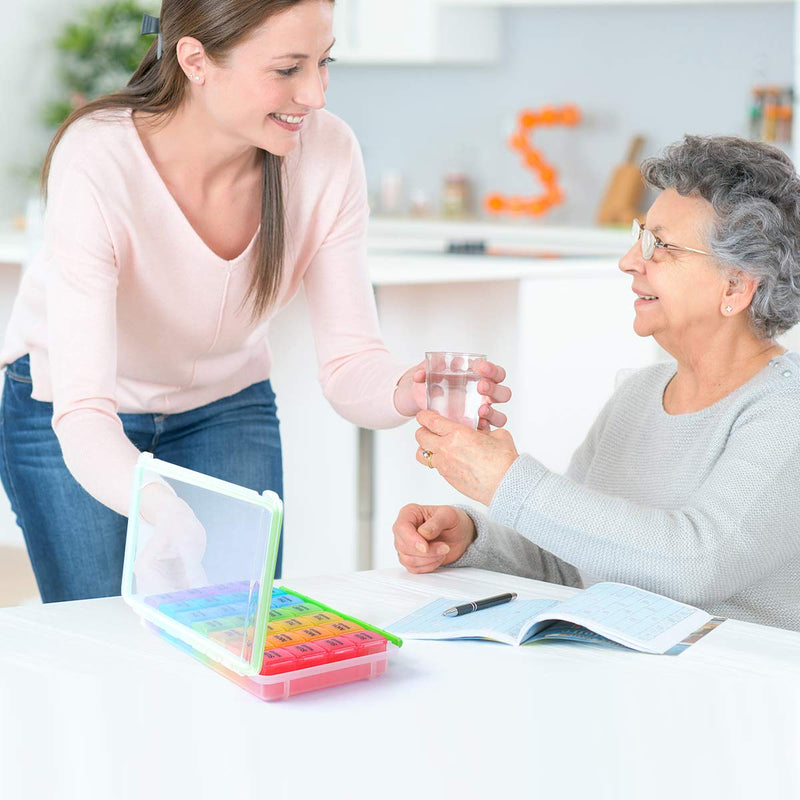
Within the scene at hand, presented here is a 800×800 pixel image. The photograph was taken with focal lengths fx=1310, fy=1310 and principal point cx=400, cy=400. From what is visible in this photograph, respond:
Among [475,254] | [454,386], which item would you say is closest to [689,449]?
[454,386]

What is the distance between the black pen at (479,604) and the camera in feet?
4.63

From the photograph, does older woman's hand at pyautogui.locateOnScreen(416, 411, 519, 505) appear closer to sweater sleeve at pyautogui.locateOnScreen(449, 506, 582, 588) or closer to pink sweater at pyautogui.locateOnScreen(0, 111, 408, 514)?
sweater sleeve at pyautogui.locateOnScreen(449, 506, 582, 588)

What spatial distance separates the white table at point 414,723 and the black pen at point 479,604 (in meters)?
0.09

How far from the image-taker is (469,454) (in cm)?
152

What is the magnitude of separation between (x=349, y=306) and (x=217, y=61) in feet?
1.39

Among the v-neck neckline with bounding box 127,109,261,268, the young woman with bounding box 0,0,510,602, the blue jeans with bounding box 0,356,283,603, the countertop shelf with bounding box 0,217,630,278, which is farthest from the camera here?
the countertop shelf with bounding box 0,217,630,278

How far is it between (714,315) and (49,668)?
95cm

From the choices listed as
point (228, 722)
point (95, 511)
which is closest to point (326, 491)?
point (95, 511)

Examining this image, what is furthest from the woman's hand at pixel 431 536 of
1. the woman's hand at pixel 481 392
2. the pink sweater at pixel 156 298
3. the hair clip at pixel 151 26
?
the hair clip at pixel 151 26

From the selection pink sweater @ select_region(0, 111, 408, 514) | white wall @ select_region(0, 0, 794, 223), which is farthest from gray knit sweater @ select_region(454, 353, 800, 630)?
white wall @ select_region(0, 0, 794, 223)

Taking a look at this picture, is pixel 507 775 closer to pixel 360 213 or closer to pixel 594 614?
pixel 594 614

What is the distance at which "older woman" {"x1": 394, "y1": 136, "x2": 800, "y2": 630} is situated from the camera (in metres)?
1.48

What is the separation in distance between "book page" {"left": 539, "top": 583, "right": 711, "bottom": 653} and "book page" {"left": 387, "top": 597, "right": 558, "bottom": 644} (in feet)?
0.13

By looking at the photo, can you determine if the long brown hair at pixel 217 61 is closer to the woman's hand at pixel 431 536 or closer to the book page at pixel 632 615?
the woman's hand at pixel 431 536
